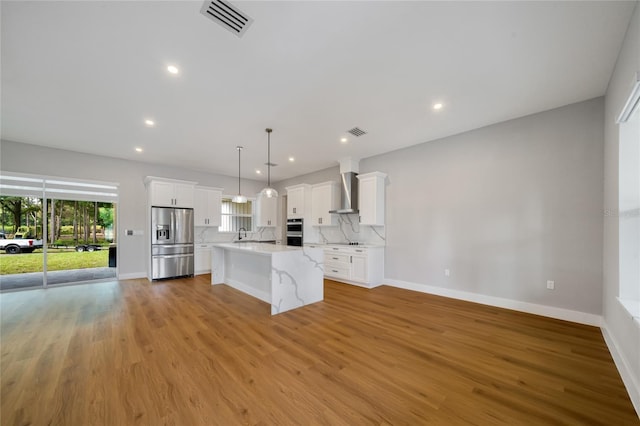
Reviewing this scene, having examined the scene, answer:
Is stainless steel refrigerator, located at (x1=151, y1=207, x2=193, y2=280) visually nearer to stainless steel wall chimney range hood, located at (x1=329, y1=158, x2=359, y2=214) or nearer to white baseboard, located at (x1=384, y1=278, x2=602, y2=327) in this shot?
stainless steel wall chimney range hood, located at (x1=329, y1=158, x2=359, y2=214)

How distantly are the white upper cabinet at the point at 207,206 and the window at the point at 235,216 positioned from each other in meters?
0.56

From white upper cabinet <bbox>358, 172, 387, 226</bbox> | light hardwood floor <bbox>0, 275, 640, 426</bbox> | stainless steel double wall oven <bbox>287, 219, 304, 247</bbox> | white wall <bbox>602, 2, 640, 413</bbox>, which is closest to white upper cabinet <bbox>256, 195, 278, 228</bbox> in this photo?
stainless steel double wall oven <bbox>287, 219, 304, 247</bbox>

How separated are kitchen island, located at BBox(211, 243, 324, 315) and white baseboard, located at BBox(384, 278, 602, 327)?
2.10m

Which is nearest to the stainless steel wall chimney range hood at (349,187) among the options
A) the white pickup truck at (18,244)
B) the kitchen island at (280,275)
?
the kitchen island at (280,275)

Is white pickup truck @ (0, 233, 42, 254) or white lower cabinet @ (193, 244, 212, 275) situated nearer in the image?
white pickup truck @ (0, 233, 42, 254)

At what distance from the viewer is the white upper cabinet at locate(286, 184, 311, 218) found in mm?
6733

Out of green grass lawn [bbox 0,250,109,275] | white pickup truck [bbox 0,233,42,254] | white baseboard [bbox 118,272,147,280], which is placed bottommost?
white baseboard [bbox 118,272,147,280]

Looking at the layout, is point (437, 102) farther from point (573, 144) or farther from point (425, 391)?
point (425, 391)

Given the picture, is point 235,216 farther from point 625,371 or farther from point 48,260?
point 625,371

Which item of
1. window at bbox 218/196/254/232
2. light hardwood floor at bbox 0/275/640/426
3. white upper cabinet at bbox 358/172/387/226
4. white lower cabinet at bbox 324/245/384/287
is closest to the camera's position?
light hardwood floor at bbox 0/275/640/426

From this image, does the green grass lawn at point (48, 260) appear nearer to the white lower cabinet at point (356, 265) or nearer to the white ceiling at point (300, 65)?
the white ceiling at point (300, 65)

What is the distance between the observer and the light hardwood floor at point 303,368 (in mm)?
1617

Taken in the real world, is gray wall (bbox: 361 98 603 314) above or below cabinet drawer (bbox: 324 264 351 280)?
above

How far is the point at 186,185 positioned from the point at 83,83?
354cm
